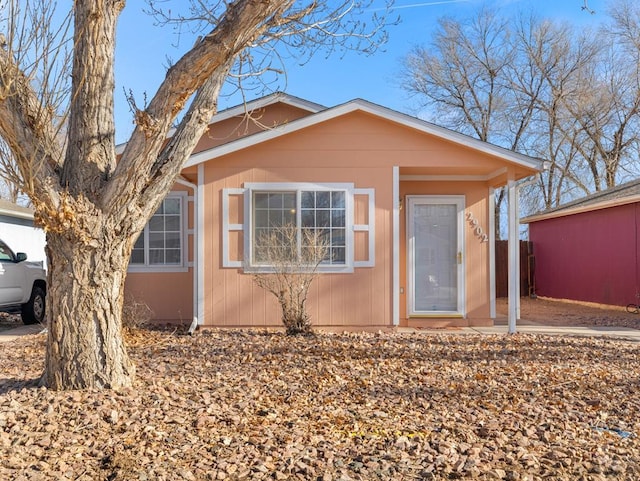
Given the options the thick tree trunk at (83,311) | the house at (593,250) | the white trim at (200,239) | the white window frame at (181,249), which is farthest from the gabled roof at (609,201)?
the thick tree trunk at (83,311)

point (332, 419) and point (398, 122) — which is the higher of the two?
point (398, 122)

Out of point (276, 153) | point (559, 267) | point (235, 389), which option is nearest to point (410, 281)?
point (276, 153)

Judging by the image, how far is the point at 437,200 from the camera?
8.59 meters

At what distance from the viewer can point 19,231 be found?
1574cm

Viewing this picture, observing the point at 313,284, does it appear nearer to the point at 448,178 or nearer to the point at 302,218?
the point at 302,218

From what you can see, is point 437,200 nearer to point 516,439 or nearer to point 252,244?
point 252,244

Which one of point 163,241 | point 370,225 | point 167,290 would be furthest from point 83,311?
point 163,241

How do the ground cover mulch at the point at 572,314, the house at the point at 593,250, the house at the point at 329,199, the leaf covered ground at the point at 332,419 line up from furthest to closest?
the house at the point at 593,250 < the ground cover mulch at the point at 572,314 < the house at the point at 329,199 < the leaf covered ground at the point at 332,419

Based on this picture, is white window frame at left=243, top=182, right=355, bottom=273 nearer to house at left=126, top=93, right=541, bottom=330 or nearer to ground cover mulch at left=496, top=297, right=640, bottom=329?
house at left=126, top=93, right=541, bottom=330

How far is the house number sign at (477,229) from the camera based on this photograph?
8445 millimetres

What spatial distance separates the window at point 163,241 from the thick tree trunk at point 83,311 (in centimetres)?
477

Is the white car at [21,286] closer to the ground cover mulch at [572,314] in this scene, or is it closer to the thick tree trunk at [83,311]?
the thick tree trunk at [83,311]

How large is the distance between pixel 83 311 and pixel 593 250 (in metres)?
12.4

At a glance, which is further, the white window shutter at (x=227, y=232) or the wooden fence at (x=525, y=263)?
the wooden fence at (x=525, y=263)
